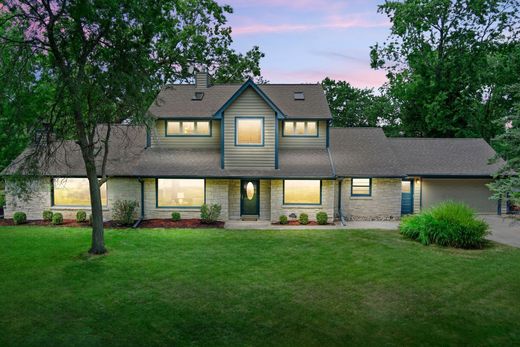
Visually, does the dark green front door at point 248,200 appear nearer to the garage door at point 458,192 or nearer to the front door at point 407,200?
the front door at point 407,200

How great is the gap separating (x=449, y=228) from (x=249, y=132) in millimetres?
10848

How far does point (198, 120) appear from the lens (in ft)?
72.3

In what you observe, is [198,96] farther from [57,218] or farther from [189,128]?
[57,218]

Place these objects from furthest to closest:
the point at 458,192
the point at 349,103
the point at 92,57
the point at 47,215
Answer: the point at 349,103, the point at 458,192, the point at 47,215, the point at 92,57

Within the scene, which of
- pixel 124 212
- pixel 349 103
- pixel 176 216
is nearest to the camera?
pixel 124 212

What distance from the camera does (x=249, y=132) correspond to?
69.6ft

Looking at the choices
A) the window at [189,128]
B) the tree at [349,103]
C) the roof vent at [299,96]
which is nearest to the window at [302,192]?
the window at [189,128]

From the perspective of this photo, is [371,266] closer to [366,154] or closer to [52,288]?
[52,288]

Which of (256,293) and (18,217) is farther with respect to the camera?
(18,217)

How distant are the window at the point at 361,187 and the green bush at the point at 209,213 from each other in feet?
24.9

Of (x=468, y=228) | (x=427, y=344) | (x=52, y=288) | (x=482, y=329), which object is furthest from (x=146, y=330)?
(x=468, y=228)

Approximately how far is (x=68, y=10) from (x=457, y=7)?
2938 cm

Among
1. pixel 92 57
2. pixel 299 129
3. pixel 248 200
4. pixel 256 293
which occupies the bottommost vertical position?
pixel 256 293

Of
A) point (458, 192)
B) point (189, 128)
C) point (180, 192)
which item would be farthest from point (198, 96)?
point (458, 192)
